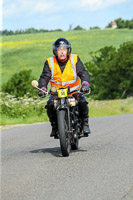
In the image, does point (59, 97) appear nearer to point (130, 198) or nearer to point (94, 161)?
point (94, 161)

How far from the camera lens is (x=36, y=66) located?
72.2 m

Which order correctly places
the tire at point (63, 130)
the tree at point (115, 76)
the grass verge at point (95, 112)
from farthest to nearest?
the tree at point (115, 76) → the grass verge at point (95, 112) → the tire at point (63, 130)

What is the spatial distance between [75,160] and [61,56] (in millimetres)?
1702

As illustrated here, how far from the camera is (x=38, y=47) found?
275 ft

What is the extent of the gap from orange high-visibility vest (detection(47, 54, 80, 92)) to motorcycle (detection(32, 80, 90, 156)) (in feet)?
0.55

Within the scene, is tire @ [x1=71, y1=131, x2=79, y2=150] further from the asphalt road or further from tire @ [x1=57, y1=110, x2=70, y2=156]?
tire @ [x1=57, y1=110, x2=70, y2=156]

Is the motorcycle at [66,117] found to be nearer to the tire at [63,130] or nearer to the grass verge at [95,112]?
the tire at [63,130]

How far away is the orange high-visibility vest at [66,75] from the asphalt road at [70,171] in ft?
3.65

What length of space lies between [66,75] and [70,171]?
2.03m

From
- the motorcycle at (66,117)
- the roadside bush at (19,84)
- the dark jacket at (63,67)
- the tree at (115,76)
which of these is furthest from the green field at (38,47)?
the motorcycle at (66,117)

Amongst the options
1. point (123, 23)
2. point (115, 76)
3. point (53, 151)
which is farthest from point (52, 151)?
point (123, 23)

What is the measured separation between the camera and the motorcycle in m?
7.62

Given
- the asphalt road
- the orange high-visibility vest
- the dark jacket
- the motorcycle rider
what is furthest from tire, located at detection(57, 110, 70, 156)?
the dark jacket

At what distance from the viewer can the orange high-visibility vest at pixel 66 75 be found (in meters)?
8.22
